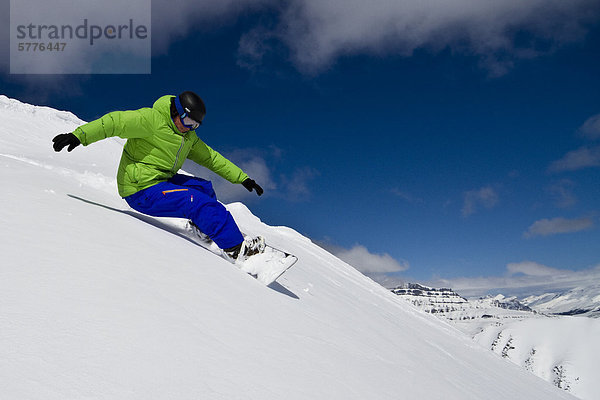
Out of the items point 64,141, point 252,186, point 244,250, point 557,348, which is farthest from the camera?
point 557,348

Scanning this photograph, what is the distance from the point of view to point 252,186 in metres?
5.29

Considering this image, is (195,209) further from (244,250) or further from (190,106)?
(190,106)

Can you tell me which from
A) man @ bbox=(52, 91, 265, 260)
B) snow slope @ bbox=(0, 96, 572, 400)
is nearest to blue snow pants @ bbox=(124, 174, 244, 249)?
man @ bbox=(52, 91, 265, 260)

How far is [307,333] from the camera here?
278 cm

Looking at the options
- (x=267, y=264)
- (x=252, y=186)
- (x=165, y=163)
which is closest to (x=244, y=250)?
(x=267, y=264)

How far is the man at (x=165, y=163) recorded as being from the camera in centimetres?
393

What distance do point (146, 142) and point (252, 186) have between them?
1571 millimetres

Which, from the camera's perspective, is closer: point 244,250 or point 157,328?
point 157,328

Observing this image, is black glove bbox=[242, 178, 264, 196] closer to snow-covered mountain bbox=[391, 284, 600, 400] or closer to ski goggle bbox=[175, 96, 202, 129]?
ski goggle bbox=[175, 96, 202, 129]

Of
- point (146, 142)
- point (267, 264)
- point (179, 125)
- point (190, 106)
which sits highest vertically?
point (190, 106)

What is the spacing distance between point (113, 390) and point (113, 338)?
33 cm

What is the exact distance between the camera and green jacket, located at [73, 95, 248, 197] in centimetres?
393

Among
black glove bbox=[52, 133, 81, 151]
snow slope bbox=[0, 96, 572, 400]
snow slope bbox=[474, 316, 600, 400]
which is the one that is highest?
black glove bbox=[52, 133, 81, 151]

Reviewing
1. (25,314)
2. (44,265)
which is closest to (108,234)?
(44,265)
